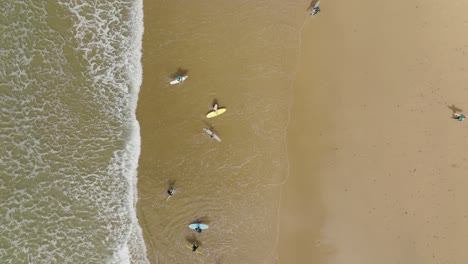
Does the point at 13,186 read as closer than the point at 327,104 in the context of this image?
Yes

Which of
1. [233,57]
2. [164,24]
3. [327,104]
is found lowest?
[327,104]

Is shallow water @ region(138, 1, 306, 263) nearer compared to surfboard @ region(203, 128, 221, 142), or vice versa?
shallow water @ region(138, 1, 306, 263)

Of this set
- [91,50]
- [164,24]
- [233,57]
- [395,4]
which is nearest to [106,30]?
[91,50]

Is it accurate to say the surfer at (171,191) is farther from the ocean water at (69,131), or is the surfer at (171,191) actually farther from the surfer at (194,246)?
the surfer at (194,246)

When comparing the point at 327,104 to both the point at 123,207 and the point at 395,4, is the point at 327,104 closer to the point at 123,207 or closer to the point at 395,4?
the point at 395,4

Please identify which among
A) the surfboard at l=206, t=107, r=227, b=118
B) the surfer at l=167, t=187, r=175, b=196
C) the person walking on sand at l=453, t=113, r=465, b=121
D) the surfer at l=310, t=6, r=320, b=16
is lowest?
the surfer at l=167, t=187, r=175, b=196

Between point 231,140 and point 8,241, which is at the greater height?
point 231,140

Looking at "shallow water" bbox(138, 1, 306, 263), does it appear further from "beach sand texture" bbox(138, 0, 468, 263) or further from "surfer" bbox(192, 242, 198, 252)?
"surfer" bbox(192, 242, 198, 252)

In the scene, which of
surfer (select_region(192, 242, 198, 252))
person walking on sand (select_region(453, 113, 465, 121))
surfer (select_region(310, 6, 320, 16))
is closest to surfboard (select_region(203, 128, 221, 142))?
surfer (select_region(192, 242, 198, 252))
